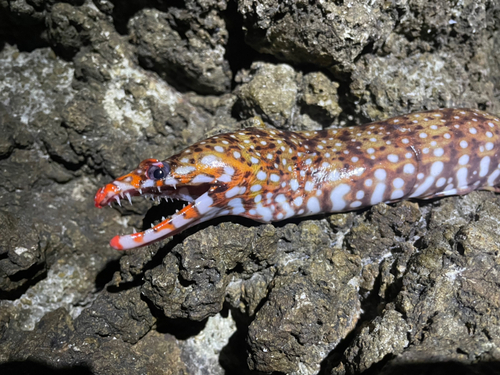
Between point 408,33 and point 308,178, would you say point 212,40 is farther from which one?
point 408,33

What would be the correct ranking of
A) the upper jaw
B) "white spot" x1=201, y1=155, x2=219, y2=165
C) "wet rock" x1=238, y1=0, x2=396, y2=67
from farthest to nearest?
"wet rock" x1=238, y1=0, x2=396, y2=67 < "white spot" x1=201, y1=155, x2=219, y2=165 < the upper jaw

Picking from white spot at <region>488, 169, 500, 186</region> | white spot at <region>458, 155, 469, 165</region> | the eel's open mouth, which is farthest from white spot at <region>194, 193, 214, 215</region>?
white spot at <region>488, 169, 500, 186</region>

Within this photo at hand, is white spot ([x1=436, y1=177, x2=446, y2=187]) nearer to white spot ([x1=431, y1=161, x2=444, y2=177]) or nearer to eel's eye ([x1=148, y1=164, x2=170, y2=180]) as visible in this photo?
white spot ([x1=431, y1=161, x2=444, y2=177])

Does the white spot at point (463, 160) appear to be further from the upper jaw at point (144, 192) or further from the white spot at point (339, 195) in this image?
the upper jaw at point (144, 192)

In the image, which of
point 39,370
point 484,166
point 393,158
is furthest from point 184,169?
point 484,166

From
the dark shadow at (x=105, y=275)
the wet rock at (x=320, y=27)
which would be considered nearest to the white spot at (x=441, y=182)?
the wet rock at (x=320, y=27)

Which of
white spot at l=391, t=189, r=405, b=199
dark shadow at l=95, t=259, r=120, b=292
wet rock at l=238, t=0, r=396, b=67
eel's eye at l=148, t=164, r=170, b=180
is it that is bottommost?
dark shadow at l=95, t=259, r=120, b=292

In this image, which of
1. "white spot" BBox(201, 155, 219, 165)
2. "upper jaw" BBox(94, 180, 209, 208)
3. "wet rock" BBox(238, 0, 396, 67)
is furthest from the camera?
"wet rock" BBox(238, 0, 396, 67)

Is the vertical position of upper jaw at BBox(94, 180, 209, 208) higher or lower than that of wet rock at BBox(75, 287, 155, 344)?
higher
